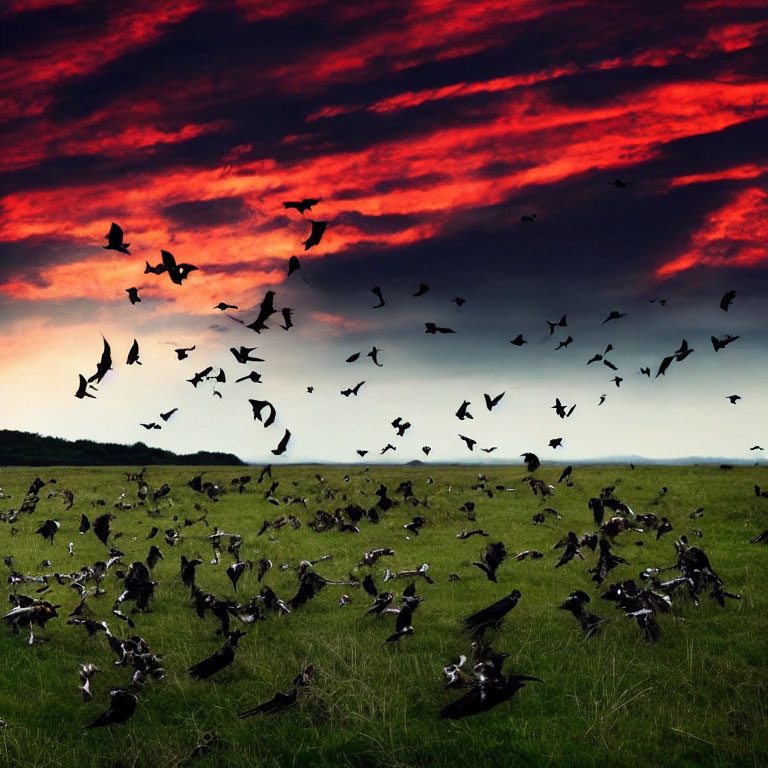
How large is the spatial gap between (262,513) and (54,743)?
98.3 ft

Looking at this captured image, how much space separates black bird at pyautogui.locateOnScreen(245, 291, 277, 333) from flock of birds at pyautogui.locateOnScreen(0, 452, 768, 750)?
16.8ft

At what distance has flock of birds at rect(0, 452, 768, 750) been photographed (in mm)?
12539

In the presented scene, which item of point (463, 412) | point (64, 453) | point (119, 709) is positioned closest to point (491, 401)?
point (463, 412)

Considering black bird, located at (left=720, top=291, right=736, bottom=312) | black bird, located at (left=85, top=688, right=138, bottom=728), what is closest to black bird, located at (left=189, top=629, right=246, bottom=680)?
black bird, located at (left=85, top=688, right=138, bottom=728)

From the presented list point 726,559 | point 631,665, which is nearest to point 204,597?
point 631,665

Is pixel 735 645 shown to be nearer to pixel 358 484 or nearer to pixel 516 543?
pixel 516 543

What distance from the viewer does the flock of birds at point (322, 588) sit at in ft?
41.1

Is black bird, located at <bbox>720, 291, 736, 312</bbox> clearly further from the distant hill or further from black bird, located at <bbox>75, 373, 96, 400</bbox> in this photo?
the distant hill

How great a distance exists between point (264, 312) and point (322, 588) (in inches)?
339

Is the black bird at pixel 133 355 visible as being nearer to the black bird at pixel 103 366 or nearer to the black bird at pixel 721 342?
the black bird at pixel 103 366

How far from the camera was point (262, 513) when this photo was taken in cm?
4125

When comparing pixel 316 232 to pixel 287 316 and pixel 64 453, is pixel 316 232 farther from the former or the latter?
pixel 64 453

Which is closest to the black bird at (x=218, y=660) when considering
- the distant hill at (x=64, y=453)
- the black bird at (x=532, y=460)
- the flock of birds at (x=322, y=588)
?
the flock of birds at (x=322, y=588)

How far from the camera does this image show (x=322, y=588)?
21.8 meters
